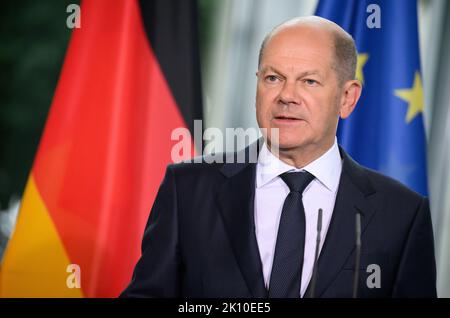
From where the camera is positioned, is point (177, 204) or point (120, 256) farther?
point (120, 256)

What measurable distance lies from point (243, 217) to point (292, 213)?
138 mm

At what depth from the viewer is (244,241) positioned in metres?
1.75

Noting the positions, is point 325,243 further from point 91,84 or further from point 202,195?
point 91,84

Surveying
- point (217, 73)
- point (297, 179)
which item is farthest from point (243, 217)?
point (217, 73)

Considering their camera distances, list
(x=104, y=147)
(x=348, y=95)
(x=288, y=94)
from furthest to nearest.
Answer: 1. (x=104, y=147)
2. (x=348, y=95)
3. (x=288, y=94)

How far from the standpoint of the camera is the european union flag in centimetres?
269

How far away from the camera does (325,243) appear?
68.7 inches

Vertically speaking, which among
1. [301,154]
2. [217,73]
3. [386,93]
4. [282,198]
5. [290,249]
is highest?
[217,73]

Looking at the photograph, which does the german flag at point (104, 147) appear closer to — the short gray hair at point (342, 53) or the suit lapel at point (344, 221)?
the short gray hair at point (342, 53)

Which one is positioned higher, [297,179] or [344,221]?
[297,179]

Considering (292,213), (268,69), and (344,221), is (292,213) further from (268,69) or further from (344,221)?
(268,69)

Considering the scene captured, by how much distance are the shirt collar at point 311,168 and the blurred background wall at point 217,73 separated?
38.6 inches
